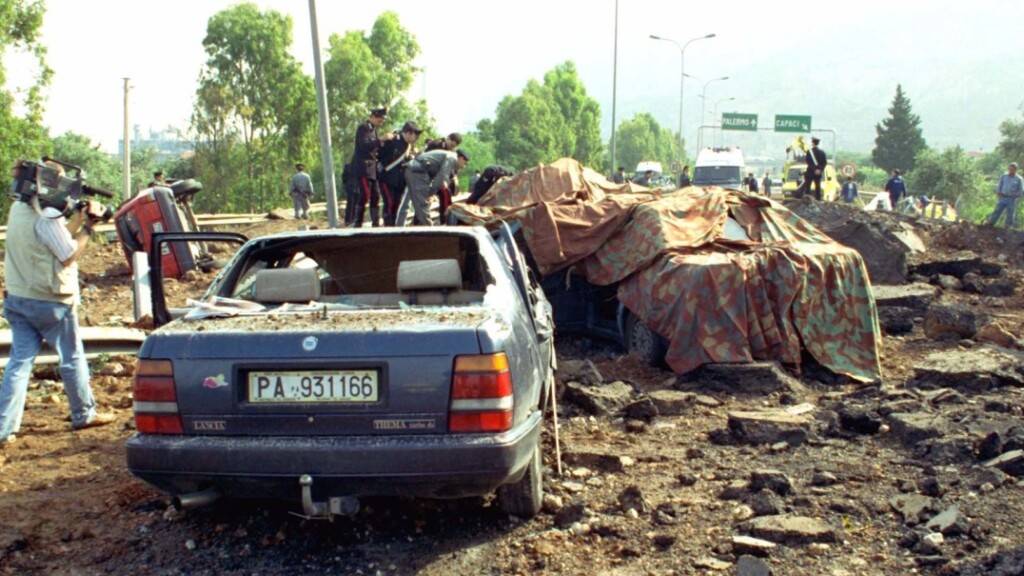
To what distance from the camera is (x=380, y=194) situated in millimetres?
14148

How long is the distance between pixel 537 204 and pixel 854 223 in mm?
7464

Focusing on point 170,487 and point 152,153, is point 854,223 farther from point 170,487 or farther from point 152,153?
point 152,153

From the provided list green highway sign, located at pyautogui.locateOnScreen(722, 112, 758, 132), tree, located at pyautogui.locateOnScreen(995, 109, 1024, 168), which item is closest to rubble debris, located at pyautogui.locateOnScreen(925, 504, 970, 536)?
tree, located at pyautogui.locateOnScreen(995, 109, 1024, 168)

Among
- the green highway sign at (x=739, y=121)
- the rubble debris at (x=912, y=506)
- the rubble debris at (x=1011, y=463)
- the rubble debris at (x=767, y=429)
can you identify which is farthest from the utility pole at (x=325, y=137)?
the green highway sign at (x=739, y=121)

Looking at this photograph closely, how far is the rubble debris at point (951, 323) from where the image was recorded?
10.7 m

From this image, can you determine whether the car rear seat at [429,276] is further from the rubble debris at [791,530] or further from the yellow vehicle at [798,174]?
the yellow vehicle at [798,174]

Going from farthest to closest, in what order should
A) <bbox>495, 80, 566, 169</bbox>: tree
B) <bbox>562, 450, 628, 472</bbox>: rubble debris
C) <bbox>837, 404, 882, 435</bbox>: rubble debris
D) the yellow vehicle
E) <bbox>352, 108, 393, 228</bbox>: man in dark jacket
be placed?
<bbox>495, 80, 566, 169</bbox>: tree → the yellow vehicle → <bbox>352, 108, 393, 228</bbox>: man in dark jacket → <bbox>837, 404, 882, 435</bbox>: rubble debris → <bbox>562, 450, 628, 472</bbox>: rubble debris

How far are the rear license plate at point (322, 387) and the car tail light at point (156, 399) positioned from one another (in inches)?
14.3

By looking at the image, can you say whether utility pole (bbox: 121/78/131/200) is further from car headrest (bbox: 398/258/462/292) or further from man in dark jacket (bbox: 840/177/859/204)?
car headrest (bbox: 398/258/462/292)

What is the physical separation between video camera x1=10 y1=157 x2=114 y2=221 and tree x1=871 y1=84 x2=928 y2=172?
307 feet

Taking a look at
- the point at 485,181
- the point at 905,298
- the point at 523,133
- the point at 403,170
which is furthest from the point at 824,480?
the point at 523,133

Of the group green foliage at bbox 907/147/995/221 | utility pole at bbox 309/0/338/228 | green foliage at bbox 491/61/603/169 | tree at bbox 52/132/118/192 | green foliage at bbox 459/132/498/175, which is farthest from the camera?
green foliage at bbox 491/61/603/169

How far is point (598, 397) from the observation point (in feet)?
24.7

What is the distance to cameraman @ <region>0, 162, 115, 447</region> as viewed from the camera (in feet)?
21.0
